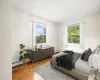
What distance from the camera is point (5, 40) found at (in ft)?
2.82

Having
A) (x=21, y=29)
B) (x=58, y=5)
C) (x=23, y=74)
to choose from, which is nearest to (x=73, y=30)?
(x=58, y=5)

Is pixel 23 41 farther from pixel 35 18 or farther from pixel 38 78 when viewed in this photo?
pixel 38 78

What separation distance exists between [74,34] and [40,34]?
7.11 ft

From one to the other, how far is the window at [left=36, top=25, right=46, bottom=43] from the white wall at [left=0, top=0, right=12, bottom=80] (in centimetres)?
314

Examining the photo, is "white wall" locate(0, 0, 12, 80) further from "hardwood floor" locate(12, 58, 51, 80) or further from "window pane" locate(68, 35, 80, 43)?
"window pane" locate(68, 35, 80, 43)

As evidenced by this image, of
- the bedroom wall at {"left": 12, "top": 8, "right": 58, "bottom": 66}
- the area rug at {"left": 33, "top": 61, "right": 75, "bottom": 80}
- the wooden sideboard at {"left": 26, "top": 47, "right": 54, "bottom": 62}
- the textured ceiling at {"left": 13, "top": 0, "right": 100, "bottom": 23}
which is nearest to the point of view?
the area rug at {"left": 33, "top": 61, "right": 75, "bottom": 80}

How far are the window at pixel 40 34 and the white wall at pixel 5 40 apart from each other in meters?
3.14

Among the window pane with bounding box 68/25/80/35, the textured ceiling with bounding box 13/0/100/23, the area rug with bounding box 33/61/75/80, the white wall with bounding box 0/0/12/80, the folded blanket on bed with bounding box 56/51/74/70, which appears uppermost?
the textured ceiling with bounding box 13/0/100/23

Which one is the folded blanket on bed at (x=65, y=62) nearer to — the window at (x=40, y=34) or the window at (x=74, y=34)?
the window at (x=40, y=34)

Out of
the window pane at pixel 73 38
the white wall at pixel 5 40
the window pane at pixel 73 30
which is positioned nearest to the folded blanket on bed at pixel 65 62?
the white wall at pixel 5 40

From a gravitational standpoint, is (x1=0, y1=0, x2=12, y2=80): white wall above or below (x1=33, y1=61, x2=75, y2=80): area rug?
above

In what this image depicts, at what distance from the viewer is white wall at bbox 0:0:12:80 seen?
2.71 ft

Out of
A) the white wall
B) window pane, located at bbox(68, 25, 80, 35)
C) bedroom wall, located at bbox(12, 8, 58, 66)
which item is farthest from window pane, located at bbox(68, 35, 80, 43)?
the white wall

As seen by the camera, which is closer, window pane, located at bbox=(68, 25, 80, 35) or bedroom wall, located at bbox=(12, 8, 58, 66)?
bedroom wall, located at bbox=(12, 8, 58, 66)
